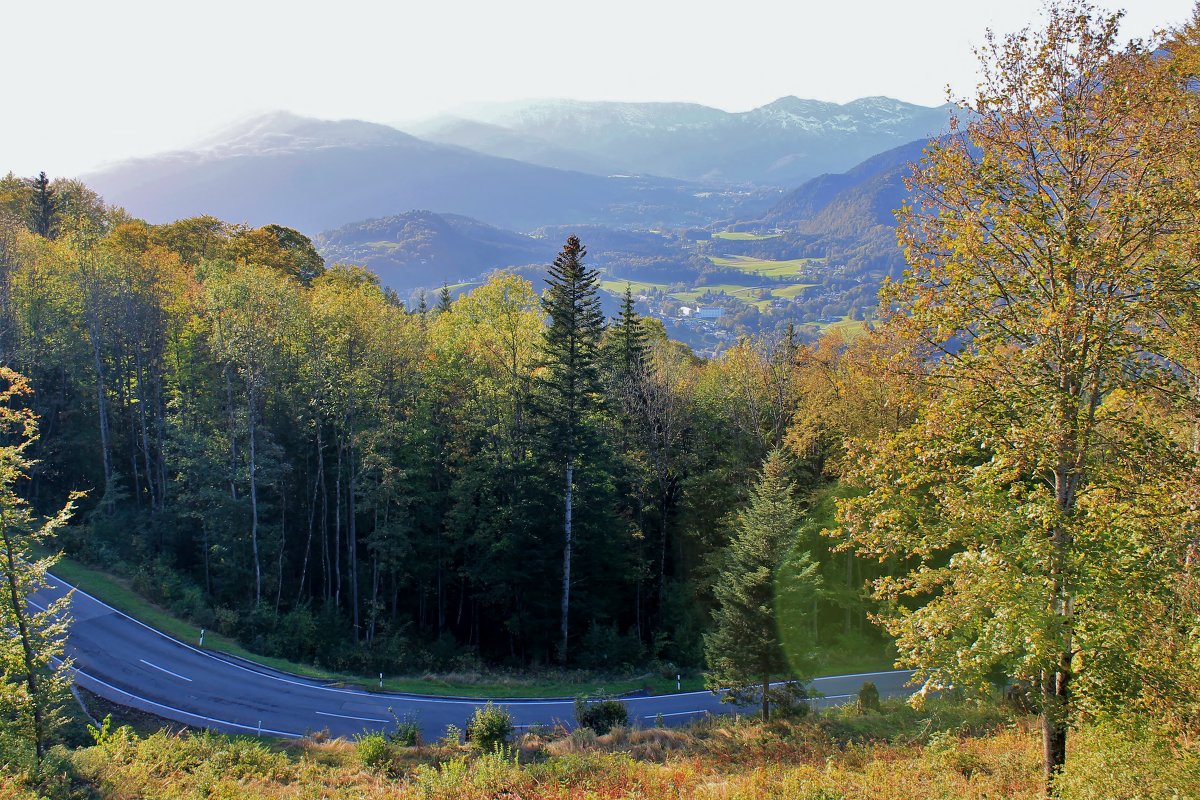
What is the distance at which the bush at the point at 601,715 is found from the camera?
2047cm

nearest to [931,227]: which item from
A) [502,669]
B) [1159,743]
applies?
[1159,743]

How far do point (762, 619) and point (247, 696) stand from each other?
60.3 feet

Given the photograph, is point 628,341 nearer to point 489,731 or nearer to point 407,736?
point 407,736

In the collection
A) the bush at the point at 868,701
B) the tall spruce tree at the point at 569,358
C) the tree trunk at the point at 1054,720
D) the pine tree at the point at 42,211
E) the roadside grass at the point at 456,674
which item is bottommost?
the roadside grass at the point at 456,674

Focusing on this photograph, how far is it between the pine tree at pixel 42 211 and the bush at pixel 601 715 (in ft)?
173

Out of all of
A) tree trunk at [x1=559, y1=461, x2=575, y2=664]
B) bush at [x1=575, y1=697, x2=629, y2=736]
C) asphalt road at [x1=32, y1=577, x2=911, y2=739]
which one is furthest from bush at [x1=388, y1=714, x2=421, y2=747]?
tree trunk at [x1=559, y1=461, x2=575, y2=664]

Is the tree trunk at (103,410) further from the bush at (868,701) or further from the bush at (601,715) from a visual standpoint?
the bush at (868,701)

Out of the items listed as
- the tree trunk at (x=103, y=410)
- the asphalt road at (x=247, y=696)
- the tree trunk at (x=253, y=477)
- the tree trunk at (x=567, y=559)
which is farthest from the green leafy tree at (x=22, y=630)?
the tree trunk at (x=103, y=410)

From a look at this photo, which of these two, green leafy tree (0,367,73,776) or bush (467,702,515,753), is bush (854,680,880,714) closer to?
bush (467,702,515,753)

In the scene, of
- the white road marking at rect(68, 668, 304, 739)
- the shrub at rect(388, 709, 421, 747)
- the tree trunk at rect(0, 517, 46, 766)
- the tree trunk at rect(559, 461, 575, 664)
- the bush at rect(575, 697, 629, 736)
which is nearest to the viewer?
the tree trunk at rect(0, 517, 46, 766)

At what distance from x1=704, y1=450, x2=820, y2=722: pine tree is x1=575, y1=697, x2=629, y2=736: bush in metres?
3.00

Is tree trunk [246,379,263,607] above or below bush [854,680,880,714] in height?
above

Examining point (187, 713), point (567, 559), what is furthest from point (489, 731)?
point (567, 559)

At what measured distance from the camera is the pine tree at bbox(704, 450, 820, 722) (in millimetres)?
19703
